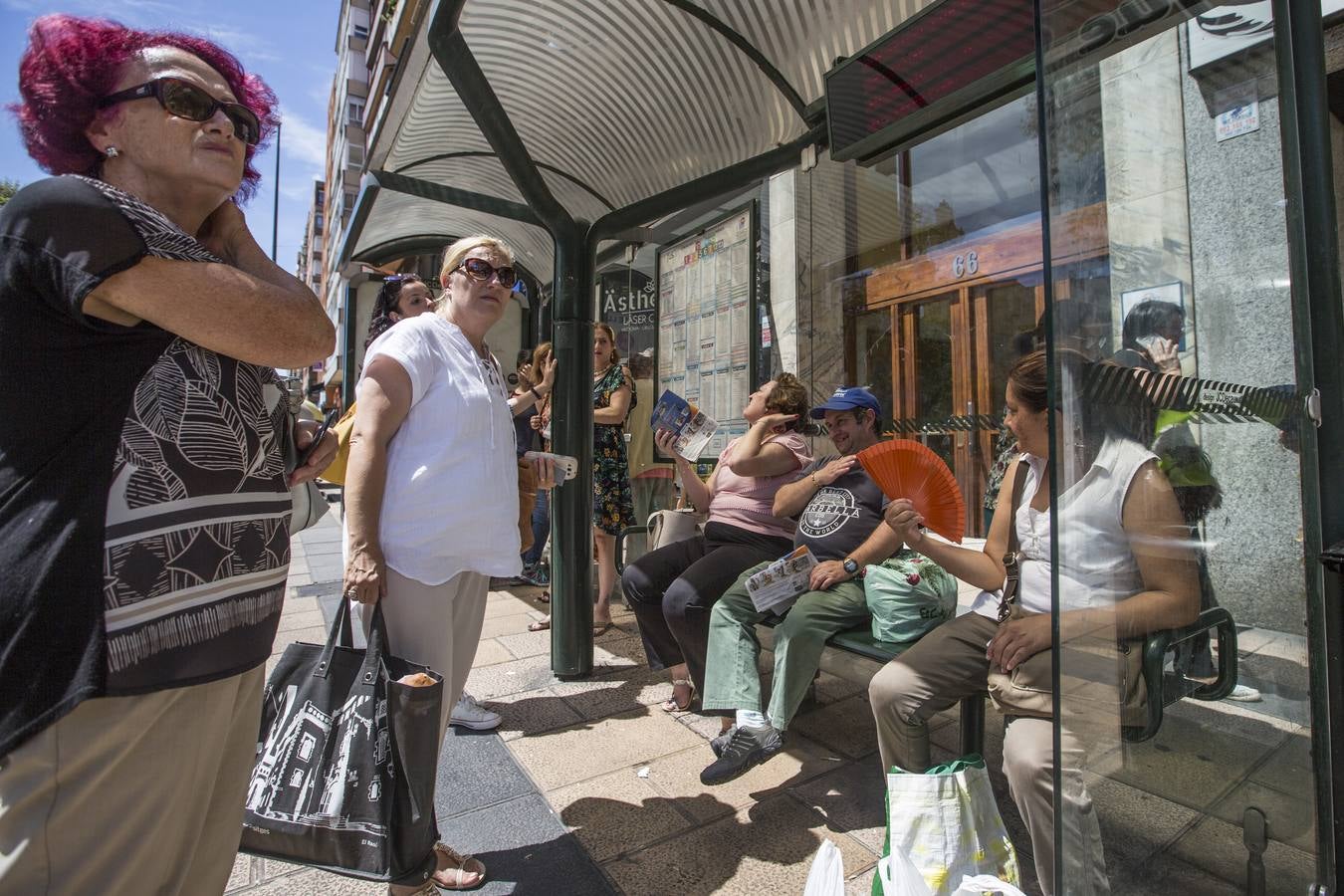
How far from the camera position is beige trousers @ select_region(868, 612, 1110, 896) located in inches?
68.6

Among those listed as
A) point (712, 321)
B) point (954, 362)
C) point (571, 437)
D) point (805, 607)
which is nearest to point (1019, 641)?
point (805, 607)

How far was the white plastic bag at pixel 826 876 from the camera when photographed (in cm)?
145

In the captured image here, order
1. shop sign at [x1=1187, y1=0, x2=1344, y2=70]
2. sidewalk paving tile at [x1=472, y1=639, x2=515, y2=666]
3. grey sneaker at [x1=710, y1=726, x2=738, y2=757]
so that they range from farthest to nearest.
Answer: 1. sidewalk paving tile at [x1=472, y1=639, x2=515, y2=666]
2. grey sneaker at [x1=710, y1=726, x2=738, y2=757]
3. shop sign at [x1=1187, y1=0, x2=1344, y2=70]

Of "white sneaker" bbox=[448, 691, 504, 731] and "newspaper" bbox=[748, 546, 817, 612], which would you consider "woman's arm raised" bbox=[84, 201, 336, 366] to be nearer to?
"newspaper" bbox=[748, 546, 817, 612]

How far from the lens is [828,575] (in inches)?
110

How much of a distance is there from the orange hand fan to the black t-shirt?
2052mm

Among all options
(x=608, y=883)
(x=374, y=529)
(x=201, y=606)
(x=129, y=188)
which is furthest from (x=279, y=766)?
(x=129, y=188)

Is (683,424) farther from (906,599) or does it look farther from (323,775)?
(323,775)

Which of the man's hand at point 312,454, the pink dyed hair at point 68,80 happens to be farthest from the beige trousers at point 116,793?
the pink dyed hair at point 68,80

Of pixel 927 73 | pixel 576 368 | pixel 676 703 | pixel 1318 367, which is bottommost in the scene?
pixel 676 703

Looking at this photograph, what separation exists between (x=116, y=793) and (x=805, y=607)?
214 centimetres

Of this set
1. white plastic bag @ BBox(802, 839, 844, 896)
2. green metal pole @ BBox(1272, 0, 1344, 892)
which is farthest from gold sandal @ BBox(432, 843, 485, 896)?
green metal pole @ BBox(1272, 0, 1344, 892)

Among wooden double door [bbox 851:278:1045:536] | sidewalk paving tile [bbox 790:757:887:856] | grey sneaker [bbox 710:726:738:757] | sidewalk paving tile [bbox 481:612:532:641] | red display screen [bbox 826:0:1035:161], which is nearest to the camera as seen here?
sidewalk paving tile [bbox 790:757:887:856]

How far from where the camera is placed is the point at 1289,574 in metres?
1.41
